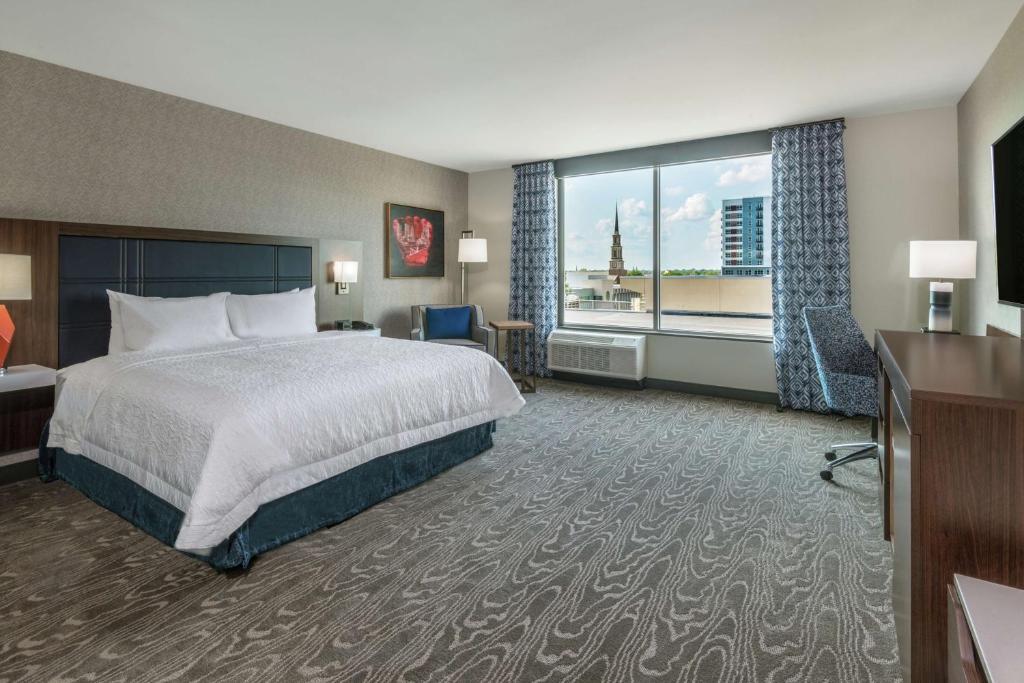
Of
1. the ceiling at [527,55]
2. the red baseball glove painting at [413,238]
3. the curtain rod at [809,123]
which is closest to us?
the ceiling at [527,55]

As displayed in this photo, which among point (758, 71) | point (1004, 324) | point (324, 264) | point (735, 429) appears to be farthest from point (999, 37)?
point (324, 264)

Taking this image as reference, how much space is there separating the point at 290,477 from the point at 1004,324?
4.15 m

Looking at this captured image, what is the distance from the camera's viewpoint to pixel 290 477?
8.05 ft

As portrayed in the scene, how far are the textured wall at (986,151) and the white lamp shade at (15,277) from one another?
5593 millimetres

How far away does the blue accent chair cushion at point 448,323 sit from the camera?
19.5 feet

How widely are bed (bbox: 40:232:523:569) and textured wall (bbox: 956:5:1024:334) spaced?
3387 mm

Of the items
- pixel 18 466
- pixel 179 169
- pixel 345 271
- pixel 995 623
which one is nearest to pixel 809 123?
pixel 345 271

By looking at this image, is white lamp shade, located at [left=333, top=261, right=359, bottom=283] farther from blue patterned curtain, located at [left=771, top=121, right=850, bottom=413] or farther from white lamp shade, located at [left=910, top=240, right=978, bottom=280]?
white lamp shade, located at [left=910, top=240, right=978, bottom=280]

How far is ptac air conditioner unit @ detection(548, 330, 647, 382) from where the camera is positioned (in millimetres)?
5941

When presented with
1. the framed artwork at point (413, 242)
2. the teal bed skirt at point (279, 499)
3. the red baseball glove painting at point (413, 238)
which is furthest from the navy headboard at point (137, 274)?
the red baseball glove painting at point (413, 238)

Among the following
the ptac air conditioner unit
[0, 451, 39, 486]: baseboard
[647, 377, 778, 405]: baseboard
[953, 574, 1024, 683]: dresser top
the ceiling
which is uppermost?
the ceiling

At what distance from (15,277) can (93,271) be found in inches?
18.7

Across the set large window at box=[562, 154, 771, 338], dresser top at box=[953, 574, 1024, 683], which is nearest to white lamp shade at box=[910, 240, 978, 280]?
large window at box=[562, 154, 771, 338]

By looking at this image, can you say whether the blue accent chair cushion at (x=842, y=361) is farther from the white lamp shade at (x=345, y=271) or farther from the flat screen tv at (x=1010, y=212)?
the white lamp shade at (x=345, y=271)
